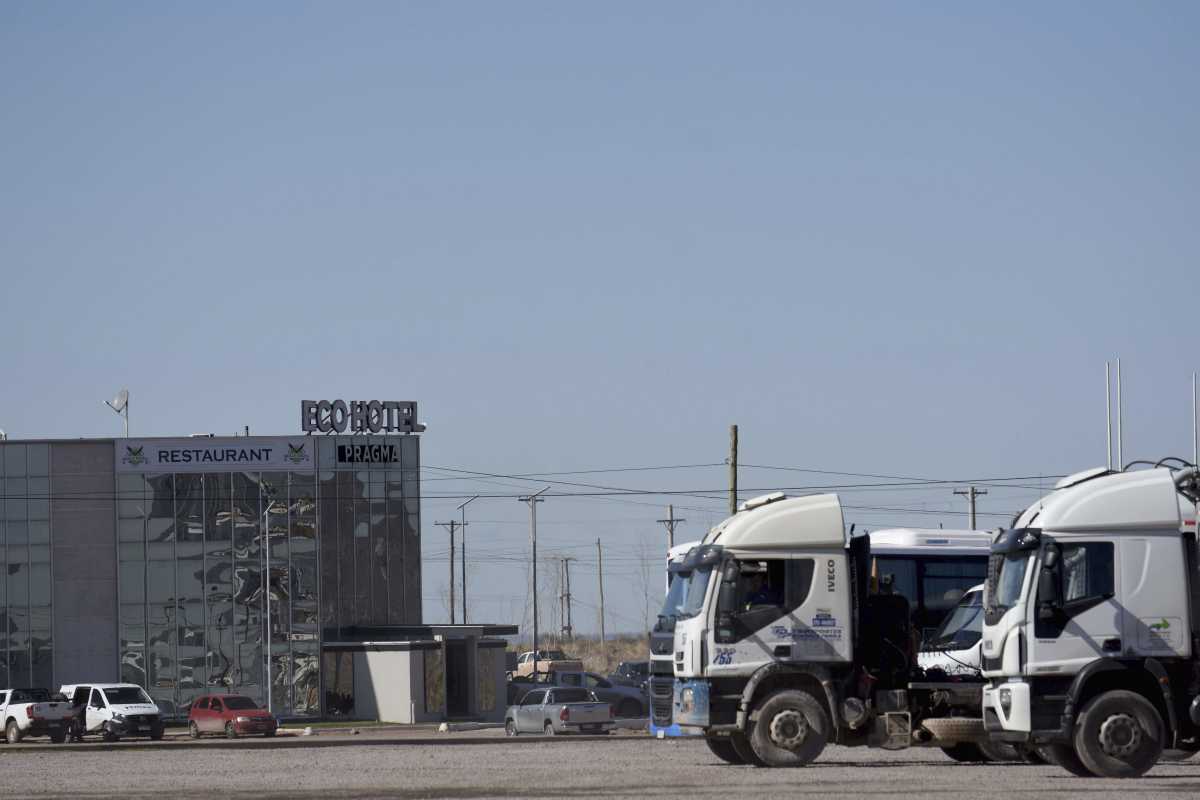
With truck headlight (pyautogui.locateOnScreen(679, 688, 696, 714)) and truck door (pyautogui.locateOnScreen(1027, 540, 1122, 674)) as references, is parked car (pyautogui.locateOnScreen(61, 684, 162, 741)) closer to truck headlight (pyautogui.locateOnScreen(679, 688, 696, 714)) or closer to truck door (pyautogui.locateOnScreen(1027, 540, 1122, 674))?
truck headlight (pyautogui.locateOnScreen(679, 688, 696, 714))

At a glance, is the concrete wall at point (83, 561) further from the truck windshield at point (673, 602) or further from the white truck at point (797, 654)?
the white truck at point (797, 654)

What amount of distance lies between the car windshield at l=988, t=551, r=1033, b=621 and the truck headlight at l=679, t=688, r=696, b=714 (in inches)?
173

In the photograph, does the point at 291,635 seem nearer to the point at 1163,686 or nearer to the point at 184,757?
the point at 184,757

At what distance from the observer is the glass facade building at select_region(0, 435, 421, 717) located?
6994 cm

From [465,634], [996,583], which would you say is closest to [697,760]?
[996,583]

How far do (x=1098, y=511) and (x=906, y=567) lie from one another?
30.6ft

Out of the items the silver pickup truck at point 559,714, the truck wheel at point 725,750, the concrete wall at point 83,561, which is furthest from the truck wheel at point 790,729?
the concrete wall at point 83,561

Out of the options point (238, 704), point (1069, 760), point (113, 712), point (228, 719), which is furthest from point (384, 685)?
point (1069, 760)

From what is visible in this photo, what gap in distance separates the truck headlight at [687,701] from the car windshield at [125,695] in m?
31.6

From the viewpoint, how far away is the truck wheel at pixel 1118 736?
71.4 feet

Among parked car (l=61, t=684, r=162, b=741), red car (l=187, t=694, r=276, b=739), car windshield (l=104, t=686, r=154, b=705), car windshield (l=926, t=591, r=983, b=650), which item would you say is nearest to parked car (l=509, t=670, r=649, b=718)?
red car (l=187, t=694, r=276, b=739)

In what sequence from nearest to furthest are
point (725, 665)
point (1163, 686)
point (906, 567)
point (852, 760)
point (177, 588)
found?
point (1163, 686) → point (725, 665) → point (852, 760) → point (906, 567) → point (177, 588)

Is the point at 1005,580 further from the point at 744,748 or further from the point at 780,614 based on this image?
the point at 744,748

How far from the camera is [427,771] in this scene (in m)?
25.3
